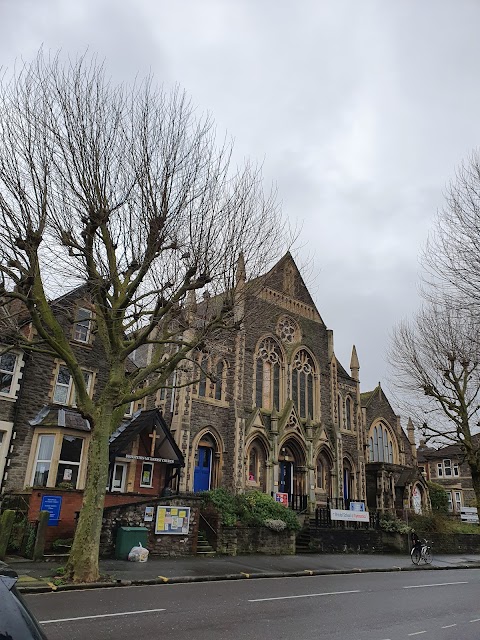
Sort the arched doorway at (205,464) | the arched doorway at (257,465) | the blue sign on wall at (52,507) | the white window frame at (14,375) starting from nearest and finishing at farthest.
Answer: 1. the blue sign on wall at (52,507)
2. the white window frame at (14,375)
3. the arched doorway at (205,464)
4. the arched doorway at (257,465)

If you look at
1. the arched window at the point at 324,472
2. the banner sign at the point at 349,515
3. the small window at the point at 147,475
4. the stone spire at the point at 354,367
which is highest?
the stone spire at the point at 354,367

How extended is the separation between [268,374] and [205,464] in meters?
6.33

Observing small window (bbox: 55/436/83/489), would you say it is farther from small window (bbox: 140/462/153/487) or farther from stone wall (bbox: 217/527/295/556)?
stone wall (bbox: 217/527/295/556)

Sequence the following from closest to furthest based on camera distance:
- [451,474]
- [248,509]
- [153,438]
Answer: [248,509]
[153,438]
[451,474]

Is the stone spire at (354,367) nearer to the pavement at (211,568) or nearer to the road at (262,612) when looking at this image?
the pavement at (211,568)

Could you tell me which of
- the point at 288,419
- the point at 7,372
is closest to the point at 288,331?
the point at 288,419

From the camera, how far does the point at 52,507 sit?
16.1m

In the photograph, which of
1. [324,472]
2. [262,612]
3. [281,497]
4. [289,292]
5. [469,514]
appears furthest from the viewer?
[289,292]

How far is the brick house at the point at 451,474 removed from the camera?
157 ft

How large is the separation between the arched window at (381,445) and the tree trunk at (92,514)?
25393mm

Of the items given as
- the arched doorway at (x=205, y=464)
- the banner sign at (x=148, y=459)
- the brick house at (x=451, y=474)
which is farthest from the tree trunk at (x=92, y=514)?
the brick house at (x=451, y=474)

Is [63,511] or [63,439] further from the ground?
[63,439]

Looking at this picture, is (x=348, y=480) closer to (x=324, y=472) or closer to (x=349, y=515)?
(x=324, y=472)

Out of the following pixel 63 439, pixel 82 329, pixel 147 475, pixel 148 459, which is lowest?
pixel 147 475
